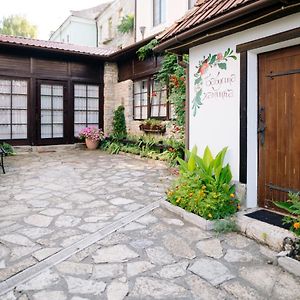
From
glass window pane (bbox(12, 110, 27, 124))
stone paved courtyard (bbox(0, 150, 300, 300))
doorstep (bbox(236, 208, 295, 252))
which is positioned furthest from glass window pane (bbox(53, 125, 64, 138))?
doorstep (bbox(236, 208, 295, 252))

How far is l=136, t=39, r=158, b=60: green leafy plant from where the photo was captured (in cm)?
840

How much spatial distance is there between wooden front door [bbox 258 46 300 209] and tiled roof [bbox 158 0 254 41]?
2.24 ft

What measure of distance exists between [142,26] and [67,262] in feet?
35.4

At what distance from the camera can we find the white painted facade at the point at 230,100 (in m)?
3.58

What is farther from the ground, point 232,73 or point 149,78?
point 149,78

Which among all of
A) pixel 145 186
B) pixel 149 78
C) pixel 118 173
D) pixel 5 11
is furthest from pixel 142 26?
pixel 5 11

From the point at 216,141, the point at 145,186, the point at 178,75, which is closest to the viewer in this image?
the point at 216,141

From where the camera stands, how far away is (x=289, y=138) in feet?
11.1

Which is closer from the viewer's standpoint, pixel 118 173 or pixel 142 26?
pixel 118 173

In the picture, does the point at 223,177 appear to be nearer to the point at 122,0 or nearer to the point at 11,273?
the point at 11,273

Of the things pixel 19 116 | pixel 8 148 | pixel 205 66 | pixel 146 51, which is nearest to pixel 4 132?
pixel 19 116

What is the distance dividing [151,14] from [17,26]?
2037 cm

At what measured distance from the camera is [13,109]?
9.71 m

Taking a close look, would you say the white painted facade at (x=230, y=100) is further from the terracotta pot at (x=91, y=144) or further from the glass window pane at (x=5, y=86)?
the glass window pane at (x=5, y=86)
